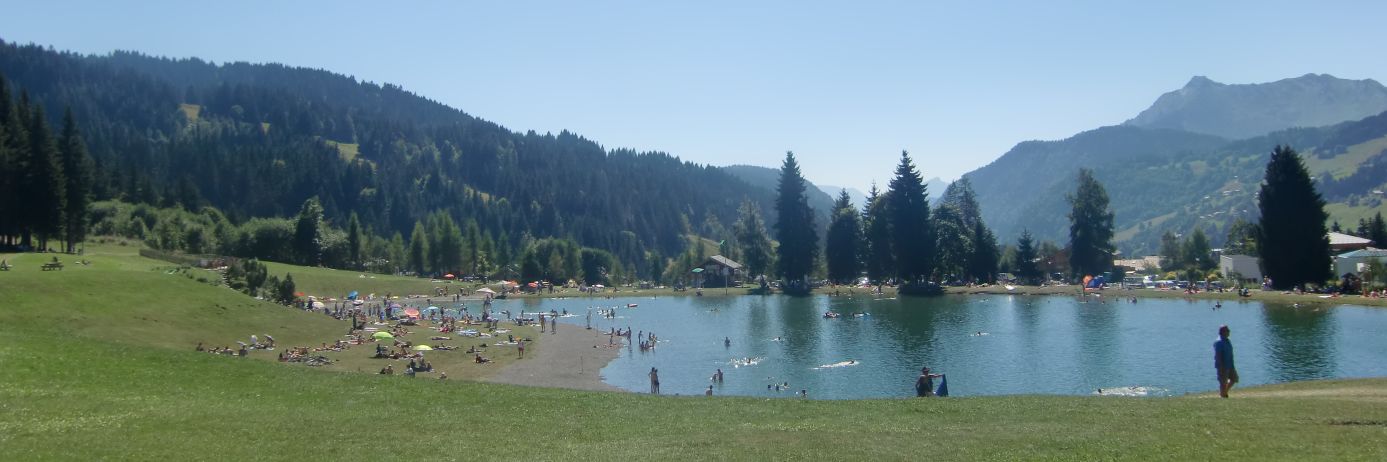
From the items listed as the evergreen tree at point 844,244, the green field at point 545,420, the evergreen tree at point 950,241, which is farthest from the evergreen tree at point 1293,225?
the green field at point 545,420

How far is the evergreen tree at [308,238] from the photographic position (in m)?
123

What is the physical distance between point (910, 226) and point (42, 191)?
84037 mm

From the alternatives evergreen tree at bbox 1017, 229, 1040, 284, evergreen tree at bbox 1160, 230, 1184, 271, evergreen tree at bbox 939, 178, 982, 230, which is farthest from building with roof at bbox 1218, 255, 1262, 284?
evergreen tree at bbox 939, 178, 982, 230

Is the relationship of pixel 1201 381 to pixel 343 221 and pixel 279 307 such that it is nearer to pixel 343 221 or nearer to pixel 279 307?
pixel 279 307

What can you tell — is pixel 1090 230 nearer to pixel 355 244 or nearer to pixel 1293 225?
pixel 1293 225

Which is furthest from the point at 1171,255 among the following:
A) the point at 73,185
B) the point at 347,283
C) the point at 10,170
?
the point at 10,170

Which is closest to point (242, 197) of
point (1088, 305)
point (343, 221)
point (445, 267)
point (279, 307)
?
point (343, 221)

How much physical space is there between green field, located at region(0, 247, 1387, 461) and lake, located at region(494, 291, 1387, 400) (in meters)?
16.1

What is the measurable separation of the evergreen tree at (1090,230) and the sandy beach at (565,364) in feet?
230

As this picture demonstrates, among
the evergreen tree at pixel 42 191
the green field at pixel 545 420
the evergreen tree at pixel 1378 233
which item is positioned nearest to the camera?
the green field at pixel 545 420

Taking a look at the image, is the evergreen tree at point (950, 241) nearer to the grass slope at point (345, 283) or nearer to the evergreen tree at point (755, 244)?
the evergreen tree at point (755, 244)

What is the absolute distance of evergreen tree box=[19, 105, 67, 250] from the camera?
58.0 meters

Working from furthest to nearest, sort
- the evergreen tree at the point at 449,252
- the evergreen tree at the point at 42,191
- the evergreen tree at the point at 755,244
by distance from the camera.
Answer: the evergreen tree at the point at 449,252
the evergreen tree at the point at 755,244
the evergreen tree at the point at 42,191

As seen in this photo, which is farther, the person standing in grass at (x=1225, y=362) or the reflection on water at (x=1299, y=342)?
the reflection on water at (x=1299, y=342)
